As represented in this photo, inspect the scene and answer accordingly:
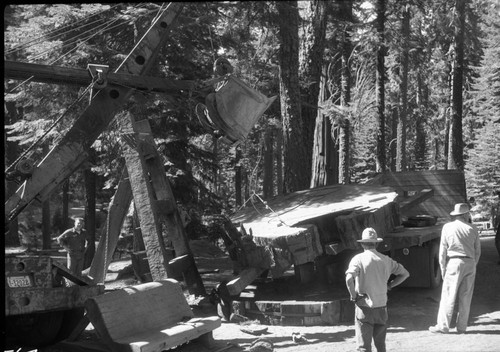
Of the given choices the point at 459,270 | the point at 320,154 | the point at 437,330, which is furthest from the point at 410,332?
the point at 320,154

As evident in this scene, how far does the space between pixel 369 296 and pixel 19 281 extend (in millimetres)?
4085

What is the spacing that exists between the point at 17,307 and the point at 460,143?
23.7m

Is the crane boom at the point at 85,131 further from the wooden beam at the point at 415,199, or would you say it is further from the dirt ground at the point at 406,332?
the wooden beam at the point at 415,199

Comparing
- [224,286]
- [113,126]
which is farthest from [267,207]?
[113,126]

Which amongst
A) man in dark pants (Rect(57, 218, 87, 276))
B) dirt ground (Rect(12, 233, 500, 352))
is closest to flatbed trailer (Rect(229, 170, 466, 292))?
dirt ground (Rect(12, 233, 500, 352))

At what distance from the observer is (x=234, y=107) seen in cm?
958

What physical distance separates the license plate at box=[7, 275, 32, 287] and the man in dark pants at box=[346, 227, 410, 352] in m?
3.79

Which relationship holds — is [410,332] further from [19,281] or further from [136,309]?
[19,281]

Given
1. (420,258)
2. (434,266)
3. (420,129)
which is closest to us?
(420,258)

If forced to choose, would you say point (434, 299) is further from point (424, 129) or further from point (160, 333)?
point (424, 129)

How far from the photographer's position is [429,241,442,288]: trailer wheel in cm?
1173

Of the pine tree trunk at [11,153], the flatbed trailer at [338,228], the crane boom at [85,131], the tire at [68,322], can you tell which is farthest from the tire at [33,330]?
the pine tree trunk at [11,153]

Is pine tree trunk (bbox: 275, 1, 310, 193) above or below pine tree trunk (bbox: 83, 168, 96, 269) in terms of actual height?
above

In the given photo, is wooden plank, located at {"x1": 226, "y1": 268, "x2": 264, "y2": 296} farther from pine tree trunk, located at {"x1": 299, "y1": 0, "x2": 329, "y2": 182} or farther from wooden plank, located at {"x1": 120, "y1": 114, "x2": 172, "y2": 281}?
pine tree trunk, located at {"x1": 299, "y1": 0, "x2": 329, "y2": 182}
